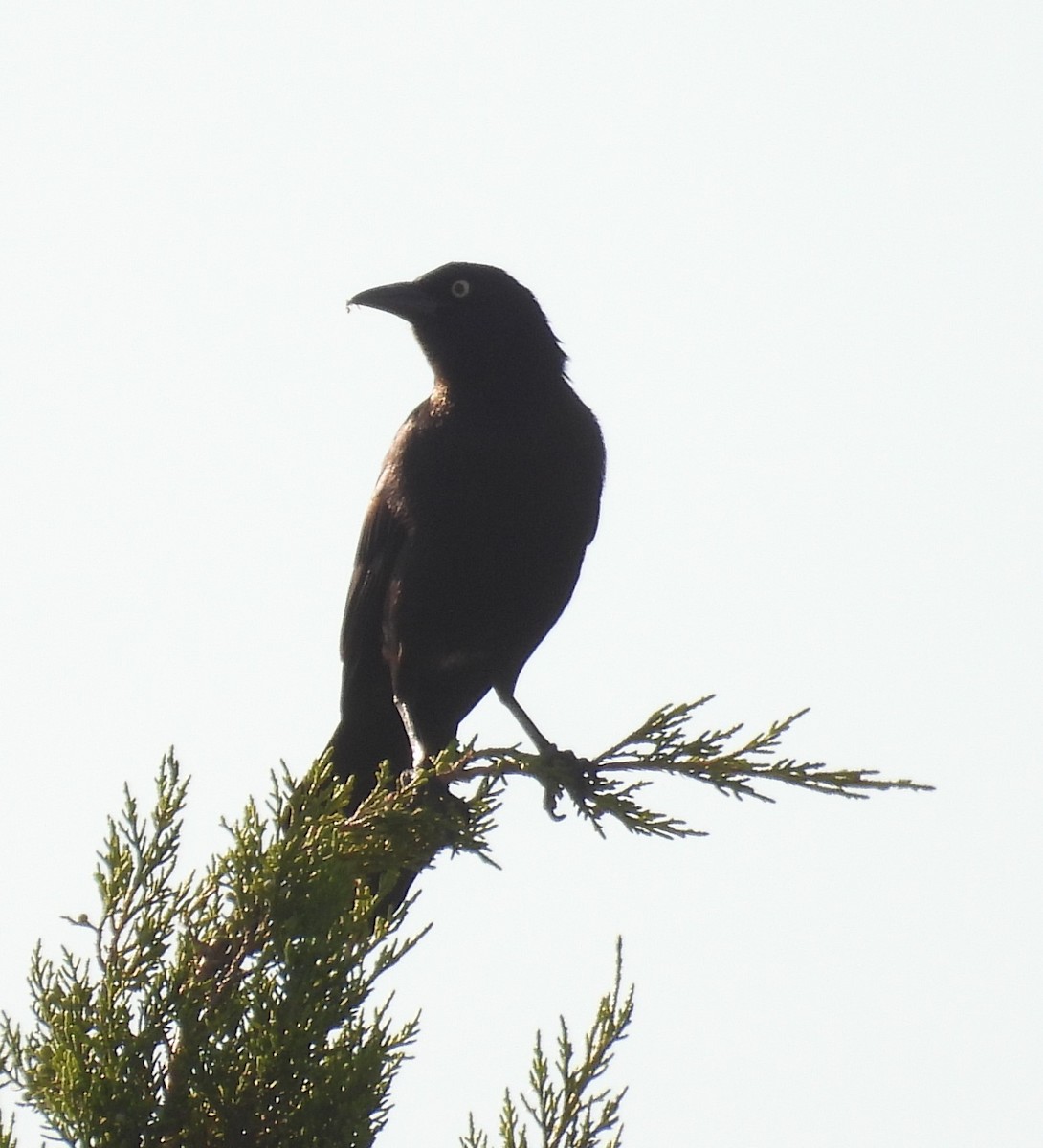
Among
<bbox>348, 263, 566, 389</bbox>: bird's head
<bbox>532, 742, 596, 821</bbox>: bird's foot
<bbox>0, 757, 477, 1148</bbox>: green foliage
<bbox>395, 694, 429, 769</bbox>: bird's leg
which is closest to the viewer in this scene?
<bbox>0, 757, 477, 1148</bbox>: green foliage

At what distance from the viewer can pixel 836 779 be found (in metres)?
3.28

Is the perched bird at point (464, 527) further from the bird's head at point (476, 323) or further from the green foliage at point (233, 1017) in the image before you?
the green foliage at point (233, 1017)

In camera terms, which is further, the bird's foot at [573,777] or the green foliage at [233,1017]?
the bird's foot at [573,777]

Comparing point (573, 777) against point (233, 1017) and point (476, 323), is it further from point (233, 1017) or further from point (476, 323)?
point (476, 323)

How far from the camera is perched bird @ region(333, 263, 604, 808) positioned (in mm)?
5320

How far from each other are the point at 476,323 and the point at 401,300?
0.35m

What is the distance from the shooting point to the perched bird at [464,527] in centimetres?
532

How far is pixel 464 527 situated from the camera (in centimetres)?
530

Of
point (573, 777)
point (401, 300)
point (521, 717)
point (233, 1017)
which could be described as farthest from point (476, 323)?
point (233, 1017)

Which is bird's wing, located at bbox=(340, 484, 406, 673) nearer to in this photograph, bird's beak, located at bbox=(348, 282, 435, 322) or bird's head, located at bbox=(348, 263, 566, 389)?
bird's head, located at bbox=(348, 263, 566, 389)

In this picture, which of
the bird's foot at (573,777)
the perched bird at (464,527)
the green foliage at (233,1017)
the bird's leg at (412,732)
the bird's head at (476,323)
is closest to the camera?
the green foliage at (233,1017)

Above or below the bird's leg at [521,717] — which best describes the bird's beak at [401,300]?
above

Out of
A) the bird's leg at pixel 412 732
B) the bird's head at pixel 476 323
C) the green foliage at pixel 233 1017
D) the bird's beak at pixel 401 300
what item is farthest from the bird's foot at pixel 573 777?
the bird's beak at pixel 401 300

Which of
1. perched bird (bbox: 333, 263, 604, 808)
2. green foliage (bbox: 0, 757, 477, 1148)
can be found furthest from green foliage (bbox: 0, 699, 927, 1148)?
perched bird (bbox: 333, 263, 604, 808)
